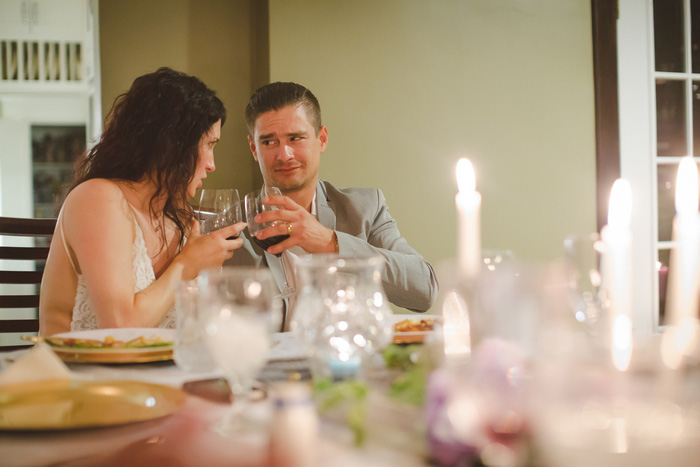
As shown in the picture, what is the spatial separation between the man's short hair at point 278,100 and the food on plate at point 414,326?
126 cm

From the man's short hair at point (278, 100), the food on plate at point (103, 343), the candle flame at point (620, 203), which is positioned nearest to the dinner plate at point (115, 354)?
the food on plate at point (103, 343)

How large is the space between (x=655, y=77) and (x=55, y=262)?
303 centimetres

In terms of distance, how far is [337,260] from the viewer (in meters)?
0.82

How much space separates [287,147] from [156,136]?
66cm

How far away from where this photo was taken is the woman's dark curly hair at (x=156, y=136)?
1713 millimetres

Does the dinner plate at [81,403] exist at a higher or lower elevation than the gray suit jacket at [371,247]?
lower

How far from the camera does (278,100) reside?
228 cm

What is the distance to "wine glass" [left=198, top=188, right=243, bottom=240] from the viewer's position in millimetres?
1557

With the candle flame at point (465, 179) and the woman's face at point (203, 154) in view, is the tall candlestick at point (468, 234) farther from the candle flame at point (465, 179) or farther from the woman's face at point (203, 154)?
the woman's face at point (203, 154)

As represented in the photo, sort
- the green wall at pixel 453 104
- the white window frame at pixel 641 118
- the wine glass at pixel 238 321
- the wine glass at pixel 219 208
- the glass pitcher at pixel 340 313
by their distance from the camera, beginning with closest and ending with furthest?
the wine glass at pixel 238 321, the glass pitcher at pixel 340 313, the wine glass at pixel 219 208, the green wall at pixel 453 104, the white window frame at pixel 641 118

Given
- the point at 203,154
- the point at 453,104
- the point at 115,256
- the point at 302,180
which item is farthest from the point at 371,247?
the point at 453,104

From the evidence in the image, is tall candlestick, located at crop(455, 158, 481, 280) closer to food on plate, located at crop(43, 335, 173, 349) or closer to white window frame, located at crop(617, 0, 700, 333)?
food on plate, located at crop(43, 335, 173, 349)

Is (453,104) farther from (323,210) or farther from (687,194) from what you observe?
(687,194)

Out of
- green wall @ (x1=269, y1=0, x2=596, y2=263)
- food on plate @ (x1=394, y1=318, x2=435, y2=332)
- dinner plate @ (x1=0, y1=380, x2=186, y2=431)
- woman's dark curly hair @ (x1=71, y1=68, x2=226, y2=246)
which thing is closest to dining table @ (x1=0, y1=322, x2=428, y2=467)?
dinner plate @ (x1=0, y1=380, x2=186, y2=431)
